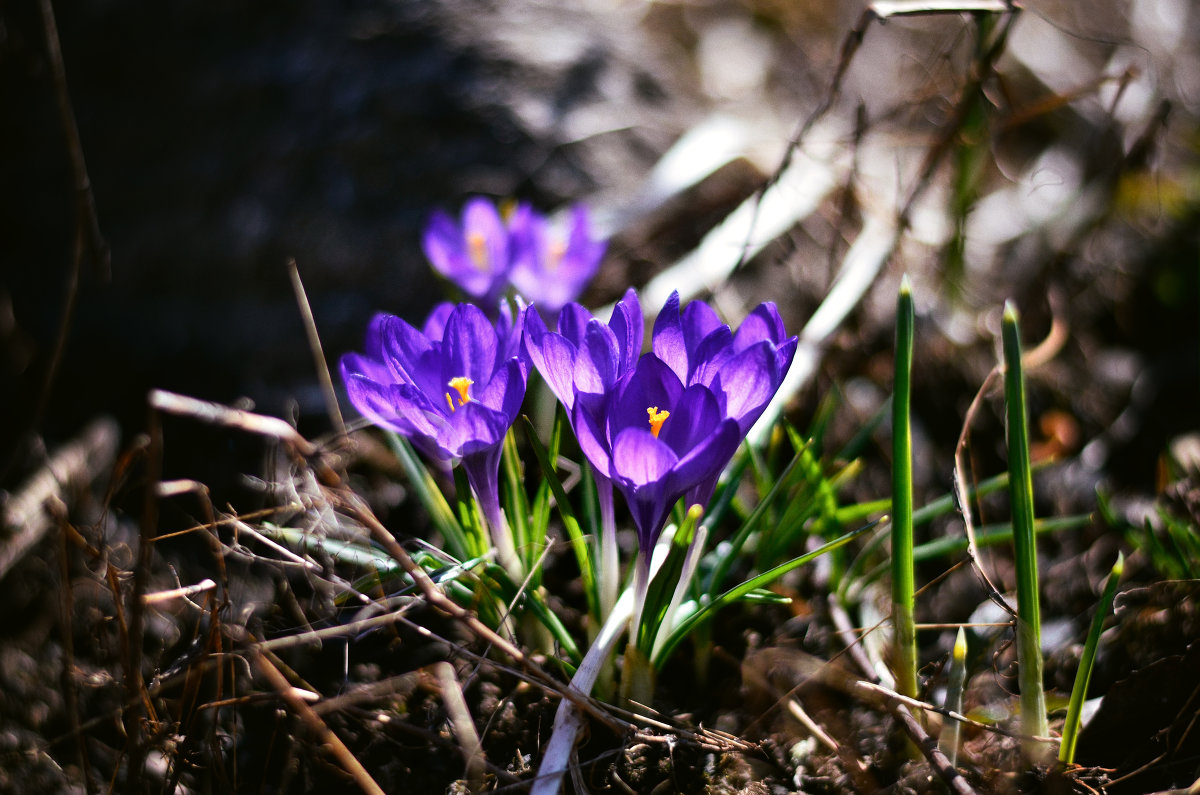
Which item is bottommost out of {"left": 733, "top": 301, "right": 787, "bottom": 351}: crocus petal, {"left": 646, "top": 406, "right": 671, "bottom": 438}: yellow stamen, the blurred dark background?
the blurred dark background

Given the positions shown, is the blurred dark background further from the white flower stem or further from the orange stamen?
the white flower stem

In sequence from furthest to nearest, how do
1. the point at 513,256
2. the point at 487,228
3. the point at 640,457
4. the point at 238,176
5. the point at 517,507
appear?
the point at 238,176 → the point at 487,228 → the point at 513,256 → the point at 517,507 → the point at 640,457

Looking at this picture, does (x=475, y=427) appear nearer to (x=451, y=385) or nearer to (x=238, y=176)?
(x=451, y=385)

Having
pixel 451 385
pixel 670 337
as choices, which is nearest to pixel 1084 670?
pixel 670 337

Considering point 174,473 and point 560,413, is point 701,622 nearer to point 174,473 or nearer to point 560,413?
point 560,413

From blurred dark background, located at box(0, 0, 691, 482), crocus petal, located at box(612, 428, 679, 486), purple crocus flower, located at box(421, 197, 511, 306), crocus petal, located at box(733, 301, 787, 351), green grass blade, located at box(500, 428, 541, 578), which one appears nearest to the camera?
crocus petal, located at box(612, 428, 679, 486)

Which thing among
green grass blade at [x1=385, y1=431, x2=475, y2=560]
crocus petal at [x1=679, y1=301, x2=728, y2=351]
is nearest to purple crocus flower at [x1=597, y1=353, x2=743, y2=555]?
crocus petal at [x1=679, y1=301, x2=728, y2=351]

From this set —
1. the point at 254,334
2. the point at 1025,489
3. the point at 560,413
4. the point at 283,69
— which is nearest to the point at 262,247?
the point at 254,334
